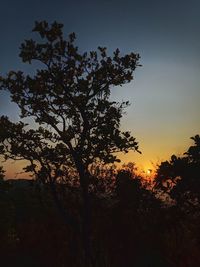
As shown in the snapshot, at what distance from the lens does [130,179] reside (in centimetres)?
5531

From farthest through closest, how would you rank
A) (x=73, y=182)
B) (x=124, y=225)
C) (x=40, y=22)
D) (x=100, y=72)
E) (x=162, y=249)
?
(x=124, y=225), (x=162, y=249), (x=73, y=182), (x=100, y=72), (x=40, y=22)

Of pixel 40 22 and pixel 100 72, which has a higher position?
pixel 40 22

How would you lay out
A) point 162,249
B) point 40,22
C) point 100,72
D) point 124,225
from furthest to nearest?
point 124,225 → point 162,249 → point 100,72 → point 40,22

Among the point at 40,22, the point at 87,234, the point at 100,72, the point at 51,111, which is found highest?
the point at 40,22

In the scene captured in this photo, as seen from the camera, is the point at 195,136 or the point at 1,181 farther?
the point at 1,181

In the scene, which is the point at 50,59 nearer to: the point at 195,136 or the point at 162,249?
the point at 195,136

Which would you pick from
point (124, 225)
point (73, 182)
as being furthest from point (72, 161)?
point (124, 225)

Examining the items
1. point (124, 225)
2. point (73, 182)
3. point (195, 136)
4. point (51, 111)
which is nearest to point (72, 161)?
point (51, 111)

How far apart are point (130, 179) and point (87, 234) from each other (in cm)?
2870

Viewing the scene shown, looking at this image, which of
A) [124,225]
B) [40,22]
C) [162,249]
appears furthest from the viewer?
[124,225]

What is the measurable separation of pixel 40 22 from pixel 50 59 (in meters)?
2.39

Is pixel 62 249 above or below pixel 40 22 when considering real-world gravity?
below

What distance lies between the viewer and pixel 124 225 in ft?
174

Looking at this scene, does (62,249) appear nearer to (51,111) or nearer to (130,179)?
(130,179)
